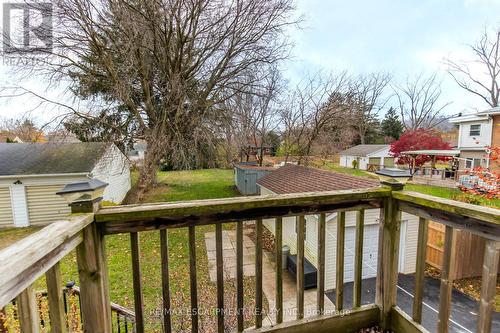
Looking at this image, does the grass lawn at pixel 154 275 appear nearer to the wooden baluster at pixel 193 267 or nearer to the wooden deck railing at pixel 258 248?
the wooden deck railing at pixel 258 248

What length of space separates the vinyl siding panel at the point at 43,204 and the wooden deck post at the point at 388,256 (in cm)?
1187

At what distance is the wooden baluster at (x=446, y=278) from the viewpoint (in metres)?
1.48

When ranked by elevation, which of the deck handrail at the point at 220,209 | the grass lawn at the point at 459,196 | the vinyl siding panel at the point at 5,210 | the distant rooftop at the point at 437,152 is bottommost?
the vinyl siding panel at the point at 5,210

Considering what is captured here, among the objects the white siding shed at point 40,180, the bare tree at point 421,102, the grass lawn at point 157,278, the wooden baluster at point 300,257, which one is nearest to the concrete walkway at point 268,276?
the grass lawn at point 157,278

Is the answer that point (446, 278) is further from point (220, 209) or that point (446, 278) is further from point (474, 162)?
point (474, 162)

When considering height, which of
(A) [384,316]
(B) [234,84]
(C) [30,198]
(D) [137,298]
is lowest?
(C) [30,198]

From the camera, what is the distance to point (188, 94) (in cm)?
1006

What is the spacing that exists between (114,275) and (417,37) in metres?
18.8

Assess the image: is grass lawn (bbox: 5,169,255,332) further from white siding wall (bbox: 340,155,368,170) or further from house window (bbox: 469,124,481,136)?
white siding wall (bbox: 340,155,368,170)

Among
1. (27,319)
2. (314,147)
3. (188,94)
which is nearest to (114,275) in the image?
(27,319)

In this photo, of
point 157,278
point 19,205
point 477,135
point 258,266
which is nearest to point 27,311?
point 258,266

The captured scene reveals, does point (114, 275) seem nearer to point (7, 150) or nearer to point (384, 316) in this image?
A: point (384, 316)

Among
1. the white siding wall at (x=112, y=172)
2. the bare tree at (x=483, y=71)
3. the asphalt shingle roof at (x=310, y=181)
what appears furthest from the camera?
the bare tree at (x=483, y=71)

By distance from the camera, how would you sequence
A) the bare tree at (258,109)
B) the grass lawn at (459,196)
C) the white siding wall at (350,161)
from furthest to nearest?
1. the white siding wall at (350,161)
2. the bare tree at (258,109)
3. the grass lawn at (459,196)
